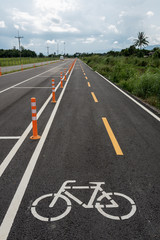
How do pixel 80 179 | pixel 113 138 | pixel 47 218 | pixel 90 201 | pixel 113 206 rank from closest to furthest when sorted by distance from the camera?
pixel 47 218
pixel 113 206
pixel 90 201
pixel 80 179
pixel 113 138

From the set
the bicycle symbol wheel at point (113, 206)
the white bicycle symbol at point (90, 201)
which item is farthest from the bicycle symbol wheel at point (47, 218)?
the bicycle symbol wheel at point (113, 206)

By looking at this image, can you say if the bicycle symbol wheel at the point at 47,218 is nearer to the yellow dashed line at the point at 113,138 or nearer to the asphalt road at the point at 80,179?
the asphalt road at the point at 80,179

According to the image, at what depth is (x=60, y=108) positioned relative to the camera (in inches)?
372

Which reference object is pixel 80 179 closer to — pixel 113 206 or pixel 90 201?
pixel 90 201

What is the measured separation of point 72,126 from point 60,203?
388 cm

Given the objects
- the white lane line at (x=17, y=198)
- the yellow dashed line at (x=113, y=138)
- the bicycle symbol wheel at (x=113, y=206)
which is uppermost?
the yellow dashed line at (x=113, y=138)

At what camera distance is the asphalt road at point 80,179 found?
2.81 metres

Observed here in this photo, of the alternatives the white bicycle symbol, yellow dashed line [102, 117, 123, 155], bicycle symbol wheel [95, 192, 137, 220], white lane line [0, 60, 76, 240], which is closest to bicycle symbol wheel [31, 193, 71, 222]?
the white bicycle symbol

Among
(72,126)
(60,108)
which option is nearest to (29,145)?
(72,126)

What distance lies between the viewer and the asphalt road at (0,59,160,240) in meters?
2.81

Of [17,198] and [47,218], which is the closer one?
[47,218]

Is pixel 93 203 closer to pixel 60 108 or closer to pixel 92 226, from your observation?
pixel 92 226

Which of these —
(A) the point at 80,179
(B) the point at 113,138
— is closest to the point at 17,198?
(A) the point at 80,179

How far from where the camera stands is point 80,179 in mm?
3906
